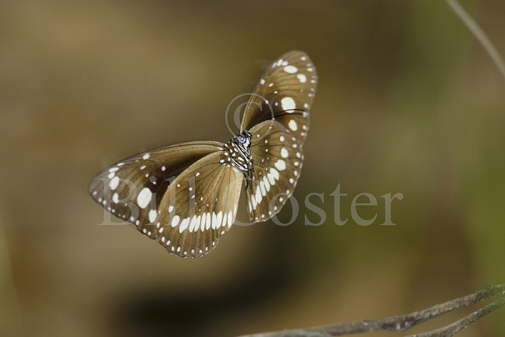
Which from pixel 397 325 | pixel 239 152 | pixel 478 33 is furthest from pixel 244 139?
pixel 478 33

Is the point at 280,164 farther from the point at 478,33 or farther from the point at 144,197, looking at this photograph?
the point at 478,33

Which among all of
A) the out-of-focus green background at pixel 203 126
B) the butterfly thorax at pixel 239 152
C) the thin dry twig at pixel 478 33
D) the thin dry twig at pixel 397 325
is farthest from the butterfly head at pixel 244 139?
the thin dry twig at pixel 478 33

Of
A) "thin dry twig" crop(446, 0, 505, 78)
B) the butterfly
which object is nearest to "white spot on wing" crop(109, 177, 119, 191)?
the butterfly

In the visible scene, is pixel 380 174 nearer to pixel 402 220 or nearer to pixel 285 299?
pixel 402 220

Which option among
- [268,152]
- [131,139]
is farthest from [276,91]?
[131,139]

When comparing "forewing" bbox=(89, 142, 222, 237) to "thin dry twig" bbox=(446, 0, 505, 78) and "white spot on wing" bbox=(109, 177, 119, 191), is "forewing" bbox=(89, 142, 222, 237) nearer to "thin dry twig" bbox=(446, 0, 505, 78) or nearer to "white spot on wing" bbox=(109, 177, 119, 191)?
"white spot on wing" bbox=(109, 177, 119, 191)

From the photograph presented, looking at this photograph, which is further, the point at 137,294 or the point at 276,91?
the point at 137,294

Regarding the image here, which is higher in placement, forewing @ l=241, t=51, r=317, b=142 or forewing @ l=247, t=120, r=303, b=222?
forewing @ l=241, t=51, r=317, b=142
